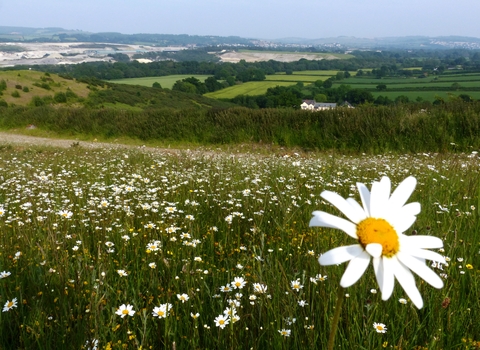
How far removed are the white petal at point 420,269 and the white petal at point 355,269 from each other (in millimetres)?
106

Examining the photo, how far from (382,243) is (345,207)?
127 millimetres

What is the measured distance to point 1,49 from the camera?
441 feet

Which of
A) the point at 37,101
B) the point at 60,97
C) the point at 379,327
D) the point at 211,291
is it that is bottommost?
the point at 37,101

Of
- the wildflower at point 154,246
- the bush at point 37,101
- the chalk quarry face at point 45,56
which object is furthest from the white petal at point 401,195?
the chalk quarry face at point 45,56

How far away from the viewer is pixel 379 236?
0.99m

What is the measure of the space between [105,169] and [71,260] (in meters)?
4.48

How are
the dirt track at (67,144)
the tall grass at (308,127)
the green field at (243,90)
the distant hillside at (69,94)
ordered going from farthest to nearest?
the green field at (243,90), the distant hillside at (69,94), the dirt track at (67,144), the tall grass at (308,127)

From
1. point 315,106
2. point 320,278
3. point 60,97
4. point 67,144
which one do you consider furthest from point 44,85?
point 320,278

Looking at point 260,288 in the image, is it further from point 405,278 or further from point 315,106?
point 315,106

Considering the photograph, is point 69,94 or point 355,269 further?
point 69,94

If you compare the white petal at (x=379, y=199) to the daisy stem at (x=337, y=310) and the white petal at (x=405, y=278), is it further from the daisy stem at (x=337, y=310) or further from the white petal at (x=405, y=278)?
the daisy stem at (x=337, y=310)

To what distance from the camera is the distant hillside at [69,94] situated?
4953 cm

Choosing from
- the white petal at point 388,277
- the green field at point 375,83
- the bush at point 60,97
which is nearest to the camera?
the white petal at point 388,277

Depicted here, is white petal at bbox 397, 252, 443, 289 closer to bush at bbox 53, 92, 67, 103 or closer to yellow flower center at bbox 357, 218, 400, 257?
yellow flower center at bbox 357, 218, 400, 257
